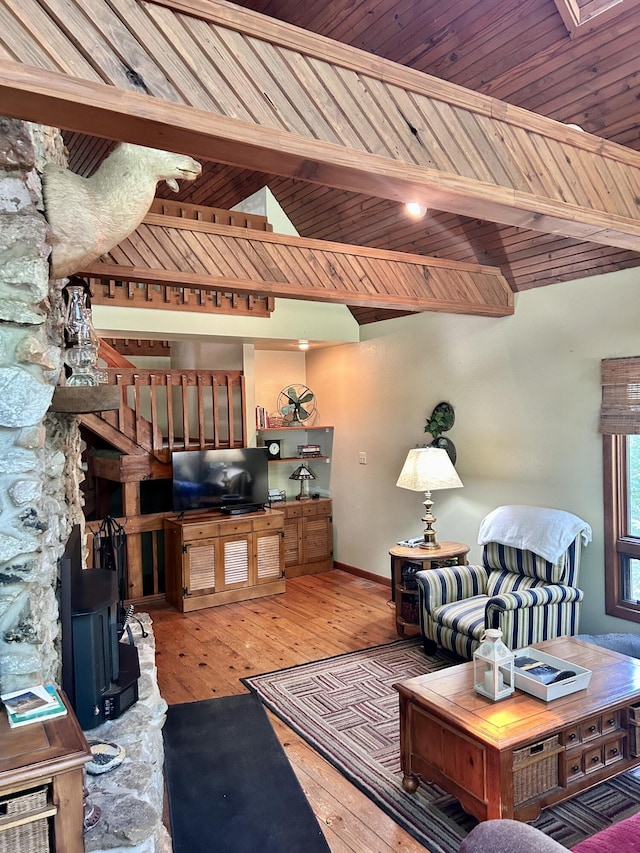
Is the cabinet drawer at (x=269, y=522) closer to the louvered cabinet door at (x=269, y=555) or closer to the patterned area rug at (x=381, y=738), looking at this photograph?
the louvered cabinet door at (x=269, y=555)

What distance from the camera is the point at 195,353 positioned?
6.95 metres

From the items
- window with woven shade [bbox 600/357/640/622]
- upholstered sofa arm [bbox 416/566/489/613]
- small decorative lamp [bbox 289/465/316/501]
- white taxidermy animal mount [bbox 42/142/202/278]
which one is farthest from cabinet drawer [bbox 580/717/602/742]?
small decorative lamp [bbox 289/465/316/501]

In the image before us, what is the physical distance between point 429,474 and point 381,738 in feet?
6.59

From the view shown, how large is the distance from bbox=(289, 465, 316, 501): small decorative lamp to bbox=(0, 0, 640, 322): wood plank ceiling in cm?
313

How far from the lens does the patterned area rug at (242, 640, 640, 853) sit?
2492 millimetres

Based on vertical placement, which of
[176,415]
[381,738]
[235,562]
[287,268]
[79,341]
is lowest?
[381,738]

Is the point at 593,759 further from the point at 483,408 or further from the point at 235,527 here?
the point at 235,527

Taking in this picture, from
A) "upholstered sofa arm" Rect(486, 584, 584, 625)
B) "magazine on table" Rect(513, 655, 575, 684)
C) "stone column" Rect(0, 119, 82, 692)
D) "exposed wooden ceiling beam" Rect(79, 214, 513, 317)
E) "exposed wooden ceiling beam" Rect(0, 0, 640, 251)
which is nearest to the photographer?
"exposed wooden ceiling beam" Rect(0, 0, 640, 251)

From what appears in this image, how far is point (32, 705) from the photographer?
1763 millimetres

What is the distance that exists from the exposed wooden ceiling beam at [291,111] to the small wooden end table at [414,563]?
2.87 meters

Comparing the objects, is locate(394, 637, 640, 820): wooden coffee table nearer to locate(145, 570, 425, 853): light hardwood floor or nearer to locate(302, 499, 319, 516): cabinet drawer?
locate(145, 570, 425, 853): light hardwood floor

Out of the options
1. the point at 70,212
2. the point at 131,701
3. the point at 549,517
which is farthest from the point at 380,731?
the point at 70,212

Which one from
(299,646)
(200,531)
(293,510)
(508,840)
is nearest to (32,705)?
(508,840)

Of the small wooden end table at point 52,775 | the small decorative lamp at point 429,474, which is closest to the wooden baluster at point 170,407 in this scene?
the small decorative lamp at point 429,474
